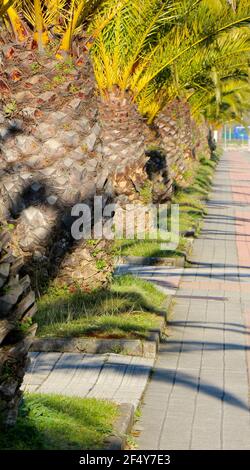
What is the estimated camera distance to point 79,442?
665 centimetres

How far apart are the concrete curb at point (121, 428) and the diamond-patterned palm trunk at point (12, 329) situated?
0.86 m

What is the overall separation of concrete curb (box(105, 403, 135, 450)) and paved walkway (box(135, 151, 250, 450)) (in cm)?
12

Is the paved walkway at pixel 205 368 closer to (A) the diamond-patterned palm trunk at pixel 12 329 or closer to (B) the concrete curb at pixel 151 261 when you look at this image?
(B) the concrete curb at pixel 151 261

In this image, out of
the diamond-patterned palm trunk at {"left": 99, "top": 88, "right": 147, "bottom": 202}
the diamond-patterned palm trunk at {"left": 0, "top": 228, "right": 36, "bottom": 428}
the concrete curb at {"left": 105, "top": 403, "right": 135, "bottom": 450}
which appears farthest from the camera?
the diamond-patterned palm trunk at {"left": 99, "top": 88, "right": 147, "bottom": 202}

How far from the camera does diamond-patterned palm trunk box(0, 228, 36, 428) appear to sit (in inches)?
233

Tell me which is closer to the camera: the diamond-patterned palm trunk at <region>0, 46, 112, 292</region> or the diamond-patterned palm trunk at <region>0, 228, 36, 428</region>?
the diamond-patterned palm trunk at <region>0, 228, 36, 428</region>

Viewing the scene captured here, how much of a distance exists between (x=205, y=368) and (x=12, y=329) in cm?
394

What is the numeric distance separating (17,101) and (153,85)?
32.8ft

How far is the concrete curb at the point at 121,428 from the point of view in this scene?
680cm

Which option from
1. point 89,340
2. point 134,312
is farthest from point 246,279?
point 89,340

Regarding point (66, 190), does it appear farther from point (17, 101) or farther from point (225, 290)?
point (225, 290)

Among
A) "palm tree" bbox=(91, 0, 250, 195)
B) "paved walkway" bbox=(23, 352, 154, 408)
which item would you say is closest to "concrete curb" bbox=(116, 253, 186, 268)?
"palm tree" bbox=(91, 0, 250, 195)

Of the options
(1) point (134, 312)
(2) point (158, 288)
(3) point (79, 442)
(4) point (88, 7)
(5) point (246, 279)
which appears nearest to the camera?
(3) point (79, 442)

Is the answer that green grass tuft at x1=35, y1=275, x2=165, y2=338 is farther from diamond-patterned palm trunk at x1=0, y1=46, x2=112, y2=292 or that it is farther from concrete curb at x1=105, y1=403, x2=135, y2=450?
concrete curb at x1=105, y1=403, x2=135, y2=450
